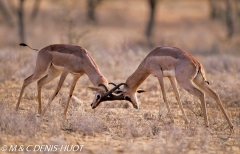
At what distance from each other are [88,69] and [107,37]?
1524 cm

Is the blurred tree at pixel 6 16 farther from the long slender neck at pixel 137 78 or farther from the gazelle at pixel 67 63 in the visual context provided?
the long slender neck at pixel 137 78

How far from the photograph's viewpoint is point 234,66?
48.3 ft

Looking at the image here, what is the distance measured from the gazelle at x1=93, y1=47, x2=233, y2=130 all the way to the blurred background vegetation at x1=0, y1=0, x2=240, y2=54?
665 centimetres

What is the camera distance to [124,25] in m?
29.9

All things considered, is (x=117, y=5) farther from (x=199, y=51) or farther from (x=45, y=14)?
(x=199, y=51)

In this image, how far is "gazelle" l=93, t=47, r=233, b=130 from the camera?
8414mm

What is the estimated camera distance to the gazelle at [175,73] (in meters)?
8.41

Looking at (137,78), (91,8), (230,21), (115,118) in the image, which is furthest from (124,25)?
(115,118)

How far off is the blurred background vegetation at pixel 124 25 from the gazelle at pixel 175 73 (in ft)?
21.8

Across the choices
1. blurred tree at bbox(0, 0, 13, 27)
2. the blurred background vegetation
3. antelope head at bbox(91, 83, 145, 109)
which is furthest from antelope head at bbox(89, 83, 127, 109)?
blurred tree at bbox(0, 0, 13, 27)

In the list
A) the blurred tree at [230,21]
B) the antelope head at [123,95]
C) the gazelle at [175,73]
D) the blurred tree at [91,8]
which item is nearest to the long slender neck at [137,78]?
the gazelle at [175,73]

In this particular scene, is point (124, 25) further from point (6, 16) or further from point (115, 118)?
point (115, 118)

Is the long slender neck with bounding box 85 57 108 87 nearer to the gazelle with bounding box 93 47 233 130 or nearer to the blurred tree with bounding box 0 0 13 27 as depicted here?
the gazelle with bounding box 93 47 233 130

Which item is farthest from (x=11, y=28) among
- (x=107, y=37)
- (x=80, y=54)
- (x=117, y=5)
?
(x=80, y=54)
